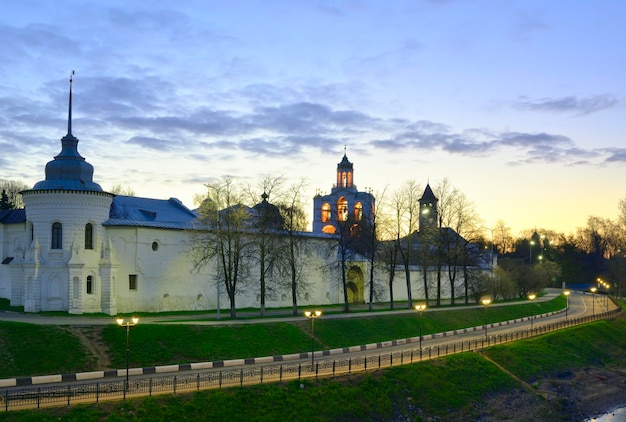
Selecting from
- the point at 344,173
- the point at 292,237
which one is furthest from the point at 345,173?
the point at 292,237

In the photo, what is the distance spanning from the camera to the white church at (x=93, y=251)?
46.8 m

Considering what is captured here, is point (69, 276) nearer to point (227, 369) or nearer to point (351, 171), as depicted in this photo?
point (227, 369)

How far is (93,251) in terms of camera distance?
1906 inches

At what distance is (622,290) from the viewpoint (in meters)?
104

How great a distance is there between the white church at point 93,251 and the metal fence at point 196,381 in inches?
559

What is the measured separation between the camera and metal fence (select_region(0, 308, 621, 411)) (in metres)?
26.2

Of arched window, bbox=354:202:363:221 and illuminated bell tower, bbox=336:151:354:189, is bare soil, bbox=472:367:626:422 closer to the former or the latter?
arched window, bbox=354:202:363:221

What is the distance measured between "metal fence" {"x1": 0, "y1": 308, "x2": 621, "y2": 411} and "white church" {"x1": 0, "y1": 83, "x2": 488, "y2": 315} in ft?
46.5

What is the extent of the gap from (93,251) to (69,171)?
5928mm

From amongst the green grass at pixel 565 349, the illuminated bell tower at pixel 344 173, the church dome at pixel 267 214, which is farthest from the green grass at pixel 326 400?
the illuminated bell tower at pixel 344 173

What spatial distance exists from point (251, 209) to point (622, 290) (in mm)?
72389

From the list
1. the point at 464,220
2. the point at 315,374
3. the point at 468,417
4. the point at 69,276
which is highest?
the point at 464,220

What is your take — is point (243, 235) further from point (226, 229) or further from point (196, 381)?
point (196, 381)

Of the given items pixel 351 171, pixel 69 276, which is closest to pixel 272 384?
pixel 69 276
